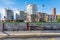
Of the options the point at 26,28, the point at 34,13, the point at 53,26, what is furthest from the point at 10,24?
the point at 34,13

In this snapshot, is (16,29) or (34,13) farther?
(34,13)

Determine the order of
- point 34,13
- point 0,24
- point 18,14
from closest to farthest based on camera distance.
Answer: point 0,24 < point 34,13 < point 18,14

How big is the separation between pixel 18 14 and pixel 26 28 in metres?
73.7

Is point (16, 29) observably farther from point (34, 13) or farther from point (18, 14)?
point (18, 14)

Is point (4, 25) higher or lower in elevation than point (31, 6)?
lower

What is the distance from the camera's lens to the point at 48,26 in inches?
1469

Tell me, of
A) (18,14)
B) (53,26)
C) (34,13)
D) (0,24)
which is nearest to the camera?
(0,24)

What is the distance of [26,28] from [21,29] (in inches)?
43.9

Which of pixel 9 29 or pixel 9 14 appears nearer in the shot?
pixel 9 29

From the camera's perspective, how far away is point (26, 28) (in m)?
35.5

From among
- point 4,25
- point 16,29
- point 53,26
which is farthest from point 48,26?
Result: point 4,25

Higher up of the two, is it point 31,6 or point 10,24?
point 31,6

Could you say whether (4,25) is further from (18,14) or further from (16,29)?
(18,14)

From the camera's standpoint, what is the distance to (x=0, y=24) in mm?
35094
